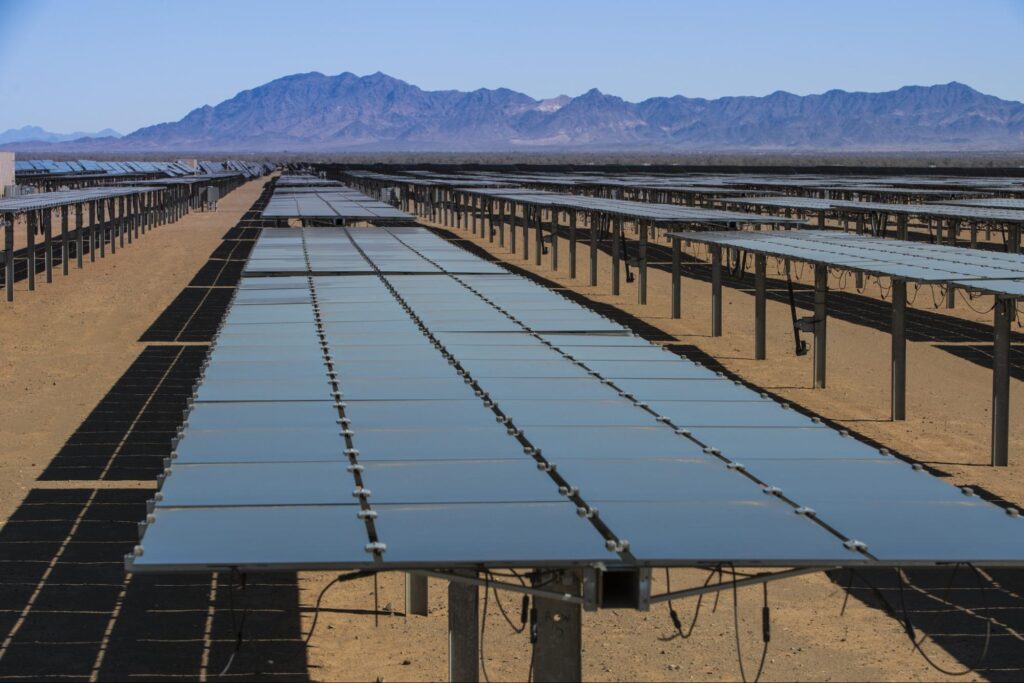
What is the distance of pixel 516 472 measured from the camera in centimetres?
1123

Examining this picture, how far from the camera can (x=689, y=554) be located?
29.1 ft

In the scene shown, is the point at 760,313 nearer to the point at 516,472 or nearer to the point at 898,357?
the point at 898,357

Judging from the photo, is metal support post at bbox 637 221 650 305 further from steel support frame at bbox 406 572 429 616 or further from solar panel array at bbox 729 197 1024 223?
steel support frame at bbox 406 572 429 616

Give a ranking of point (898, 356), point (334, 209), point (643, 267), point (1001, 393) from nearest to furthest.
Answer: point (1001, 393), point (898, 356), point (643, 267), point (334, 209)

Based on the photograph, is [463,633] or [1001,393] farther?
[1001,393]

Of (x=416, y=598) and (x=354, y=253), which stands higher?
(x=354, y=253)

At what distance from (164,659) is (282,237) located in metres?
29.7

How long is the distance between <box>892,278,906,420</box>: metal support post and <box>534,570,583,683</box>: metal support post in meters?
17.3

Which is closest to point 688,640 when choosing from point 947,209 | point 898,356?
point 898,356

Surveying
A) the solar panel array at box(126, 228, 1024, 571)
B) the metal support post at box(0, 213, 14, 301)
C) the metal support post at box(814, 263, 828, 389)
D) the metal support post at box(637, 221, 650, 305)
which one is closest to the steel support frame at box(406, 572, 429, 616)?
the solar panel array at box(126, 228, 1024, 571)

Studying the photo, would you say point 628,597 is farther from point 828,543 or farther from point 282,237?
point 282,237


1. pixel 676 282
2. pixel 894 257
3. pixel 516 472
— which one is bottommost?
pixel 676 282

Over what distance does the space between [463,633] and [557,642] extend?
1187mm

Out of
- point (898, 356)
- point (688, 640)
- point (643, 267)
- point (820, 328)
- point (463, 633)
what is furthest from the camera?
point (643, 267)
